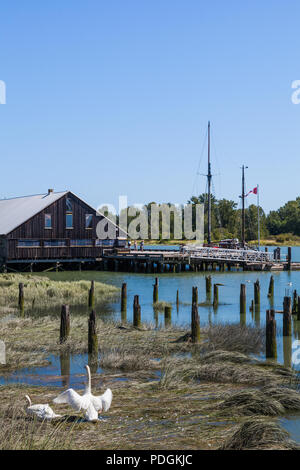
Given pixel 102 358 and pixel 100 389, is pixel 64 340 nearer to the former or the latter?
pixel 102 358

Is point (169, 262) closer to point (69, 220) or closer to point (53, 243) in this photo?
point (69, 220)

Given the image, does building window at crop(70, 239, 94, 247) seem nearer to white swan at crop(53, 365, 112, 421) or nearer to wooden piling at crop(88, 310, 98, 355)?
wooden piling at crop(88, 310, 98, 355)

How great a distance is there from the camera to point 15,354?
14.7 m

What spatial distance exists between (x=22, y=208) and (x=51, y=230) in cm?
527

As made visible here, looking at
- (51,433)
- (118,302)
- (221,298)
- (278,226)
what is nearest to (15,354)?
(51,433)

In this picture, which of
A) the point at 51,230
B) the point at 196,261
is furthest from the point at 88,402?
the point at 51,230

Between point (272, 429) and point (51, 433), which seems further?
point (272, 429)

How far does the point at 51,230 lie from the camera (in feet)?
188

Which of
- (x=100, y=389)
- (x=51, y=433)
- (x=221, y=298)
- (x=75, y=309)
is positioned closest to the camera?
(x=51, y=433)

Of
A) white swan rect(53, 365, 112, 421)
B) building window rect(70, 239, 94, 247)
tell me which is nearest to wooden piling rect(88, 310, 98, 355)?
white swan rect(53, 365, 112, 421)

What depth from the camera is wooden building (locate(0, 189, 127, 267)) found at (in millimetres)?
55312

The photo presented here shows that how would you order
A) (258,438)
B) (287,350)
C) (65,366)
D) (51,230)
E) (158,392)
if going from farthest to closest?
1. (51,230)
2. (287,350)
3. (65,366)
4. (158,392)
5. (258,438)

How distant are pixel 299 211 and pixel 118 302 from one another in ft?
424

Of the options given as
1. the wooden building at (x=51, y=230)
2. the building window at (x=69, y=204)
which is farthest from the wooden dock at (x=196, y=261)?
the building window at (x=69, y=204)
